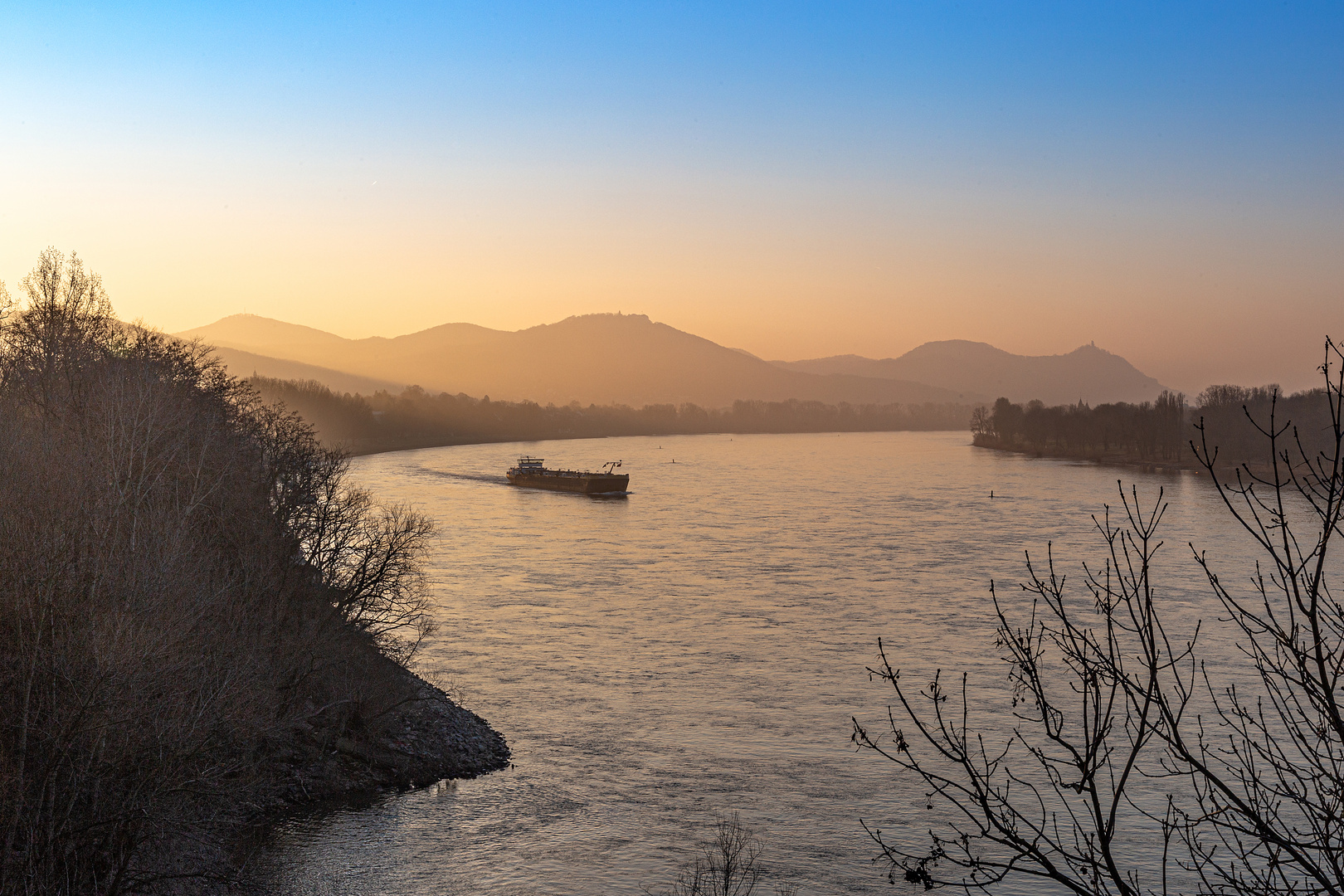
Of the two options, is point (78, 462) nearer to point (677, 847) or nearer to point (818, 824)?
point (677, 847)

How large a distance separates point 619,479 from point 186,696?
9121cm

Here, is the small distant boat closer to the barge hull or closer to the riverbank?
the barge hull

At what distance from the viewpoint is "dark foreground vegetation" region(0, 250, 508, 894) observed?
1694cm

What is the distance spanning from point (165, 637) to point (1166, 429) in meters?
150

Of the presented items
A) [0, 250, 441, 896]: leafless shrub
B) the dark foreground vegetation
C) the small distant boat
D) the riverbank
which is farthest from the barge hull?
[0, 250, 441, 896]: leafless shrub

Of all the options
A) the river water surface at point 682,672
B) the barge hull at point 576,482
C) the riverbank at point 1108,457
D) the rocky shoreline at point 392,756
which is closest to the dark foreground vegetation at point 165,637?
the rocky shoreline at point 392,756

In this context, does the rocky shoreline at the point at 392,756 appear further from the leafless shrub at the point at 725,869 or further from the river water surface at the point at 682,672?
the leafless shrub at the point at 725,869

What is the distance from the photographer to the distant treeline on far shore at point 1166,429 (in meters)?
128

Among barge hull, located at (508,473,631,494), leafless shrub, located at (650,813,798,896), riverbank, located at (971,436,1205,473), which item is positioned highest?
riverbank, located at (971,436,1205,473)

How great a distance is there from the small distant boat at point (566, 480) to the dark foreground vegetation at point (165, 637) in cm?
7128

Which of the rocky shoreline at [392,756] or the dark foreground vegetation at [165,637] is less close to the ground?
the dark foreground vegetation at [165,637]

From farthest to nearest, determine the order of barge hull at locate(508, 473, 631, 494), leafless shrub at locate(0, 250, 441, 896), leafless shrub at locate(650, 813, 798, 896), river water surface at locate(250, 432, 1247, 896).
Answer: barge hull at locate(508, 473, 631, 494) < river water surface at locate(250, 432, 1247, 896) < leafless shrub at locate(650, 813, 798, 896) < leafless shrub at locate(0, 250, 441, 896)

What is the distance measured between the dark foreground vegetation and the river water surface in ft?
7.15

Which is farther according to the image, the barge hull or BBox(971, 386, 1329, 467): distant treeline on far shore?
BBox(971, 386, 1329, 467): distant treeline on far shore
